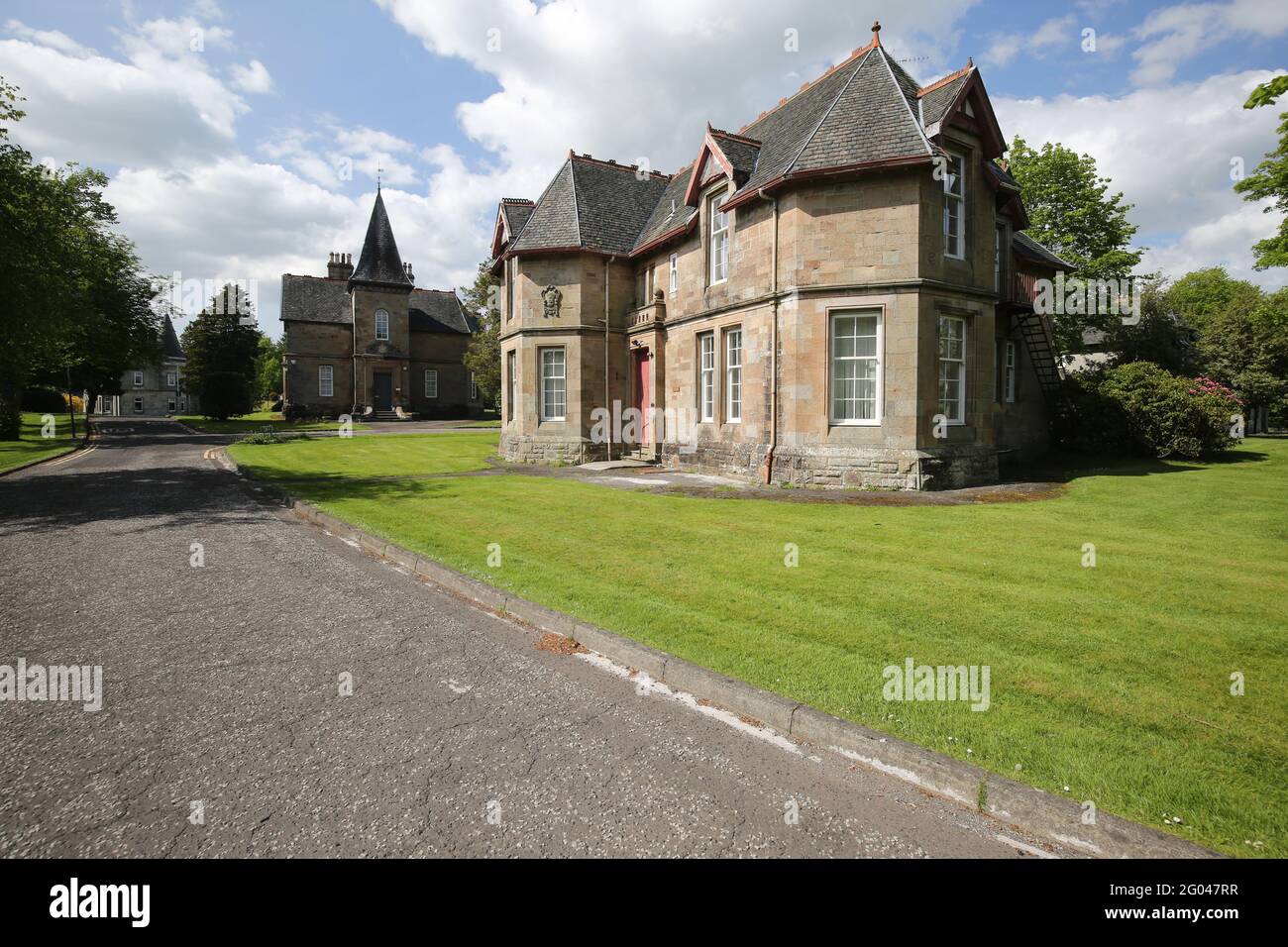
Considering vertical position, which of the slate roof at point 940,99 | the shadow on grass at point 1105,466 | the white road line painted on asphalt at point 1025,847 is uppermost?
the slate roof at point 940,99

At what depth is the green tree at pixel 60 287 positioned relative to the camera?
15.7 meters

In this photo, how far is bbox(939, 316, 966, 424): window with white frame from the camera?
15164mm

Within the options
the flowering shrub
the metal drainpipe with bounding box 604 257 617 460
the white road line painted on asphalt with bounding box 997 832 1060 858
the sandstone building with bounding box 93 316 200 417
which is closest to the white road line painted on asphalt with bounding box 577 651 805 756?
the white road line painted on asphalt with bounding box 997 832 1060 858

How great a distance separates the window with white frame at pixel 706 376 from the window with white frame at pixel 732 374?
2.25 ft

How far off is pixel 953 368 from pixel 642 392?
10303 mm

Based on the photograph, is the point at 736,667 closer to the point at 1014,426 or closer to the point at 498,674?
the point at 498,674

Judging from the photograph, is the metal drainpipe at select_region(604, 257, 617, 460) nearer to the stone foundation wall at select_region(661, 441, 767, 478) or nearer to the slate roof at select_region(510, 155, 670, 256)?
the slate roof at select_region(510, 155, 670, 256)

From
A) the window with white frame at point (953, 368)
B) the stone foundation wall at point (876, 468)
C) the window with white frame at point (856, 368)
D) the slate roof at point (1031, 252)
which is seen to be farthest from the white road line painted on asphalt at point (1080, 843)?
the slate roof at point (1031, 252)

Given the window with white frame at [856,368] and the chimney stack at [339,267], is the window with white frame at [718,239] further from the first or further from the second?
the chimney stack at [339,267]

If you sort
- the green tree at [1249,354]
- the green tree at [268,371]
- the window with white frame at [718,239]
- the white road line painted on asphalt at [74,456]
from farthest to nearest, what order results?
the green tree at [268,371]
the green tree at [1249,354]
the white road line painted on asphalt at [74,456]
the window with white frame at [718,239]

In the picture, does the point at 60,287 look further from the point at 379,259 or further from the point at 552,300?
the point at 379,259

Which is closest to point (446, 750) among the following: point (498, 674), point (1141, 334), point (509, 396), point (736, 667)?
point (498, 674)
